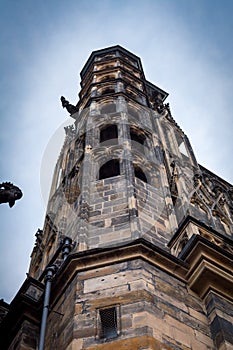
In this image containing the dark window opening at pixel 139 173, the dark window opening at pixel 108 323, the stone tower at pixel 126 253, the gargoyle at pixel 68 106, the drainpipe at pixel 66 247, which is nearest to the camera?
the dark window opening at pixel 108 323

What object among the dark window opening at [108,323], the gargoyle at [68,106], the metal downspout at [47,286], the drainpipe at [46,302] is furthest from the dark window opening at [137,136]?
the dark window opening at [108,323]

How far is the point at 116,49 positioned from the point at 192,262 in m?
17.1

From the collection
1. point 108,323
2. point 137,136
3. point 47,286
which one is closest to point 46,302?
point 47,286

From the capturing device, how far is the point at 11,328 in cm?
938

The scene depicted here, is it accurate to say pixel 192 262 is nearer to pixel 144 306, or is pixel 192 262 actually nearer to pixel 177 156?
pixel 144 306

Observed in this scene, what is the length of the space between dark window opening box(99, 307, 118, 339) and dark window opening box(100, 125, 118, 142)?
27.8 feet

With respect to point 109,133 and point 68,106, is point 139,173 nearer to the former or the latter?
point 109,133

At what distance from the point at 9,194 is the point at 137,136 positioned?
8584 mm

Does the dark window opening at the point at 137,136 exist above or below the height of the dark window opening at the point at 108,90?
below

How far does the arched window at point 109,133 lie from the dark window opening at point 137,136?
0.44 m

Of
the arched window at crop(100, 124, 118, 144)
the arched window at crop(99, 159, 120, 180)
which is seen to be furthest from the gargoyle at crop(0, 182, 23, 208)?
the arched window at crop(100, 124, 118, 144)

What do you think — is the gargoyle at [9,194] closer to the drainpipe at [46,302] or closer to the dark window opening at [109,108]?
the drainpipe at [46,302]

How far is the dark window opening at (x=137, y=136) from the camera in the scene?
15.9m

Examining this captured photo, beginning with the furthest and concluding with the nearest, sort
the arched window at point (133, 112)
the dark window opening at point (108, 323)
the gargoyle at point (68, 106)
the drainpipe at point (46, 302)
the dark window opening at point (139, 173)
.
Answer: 1. the gargoyle at point (68, 106)
2. the arched window at point (133, 112)
3. the dark window opening at point (139, 173)
4. the drainpipe at point (46, 302)
5. the dark window opening at point (108, 323)
